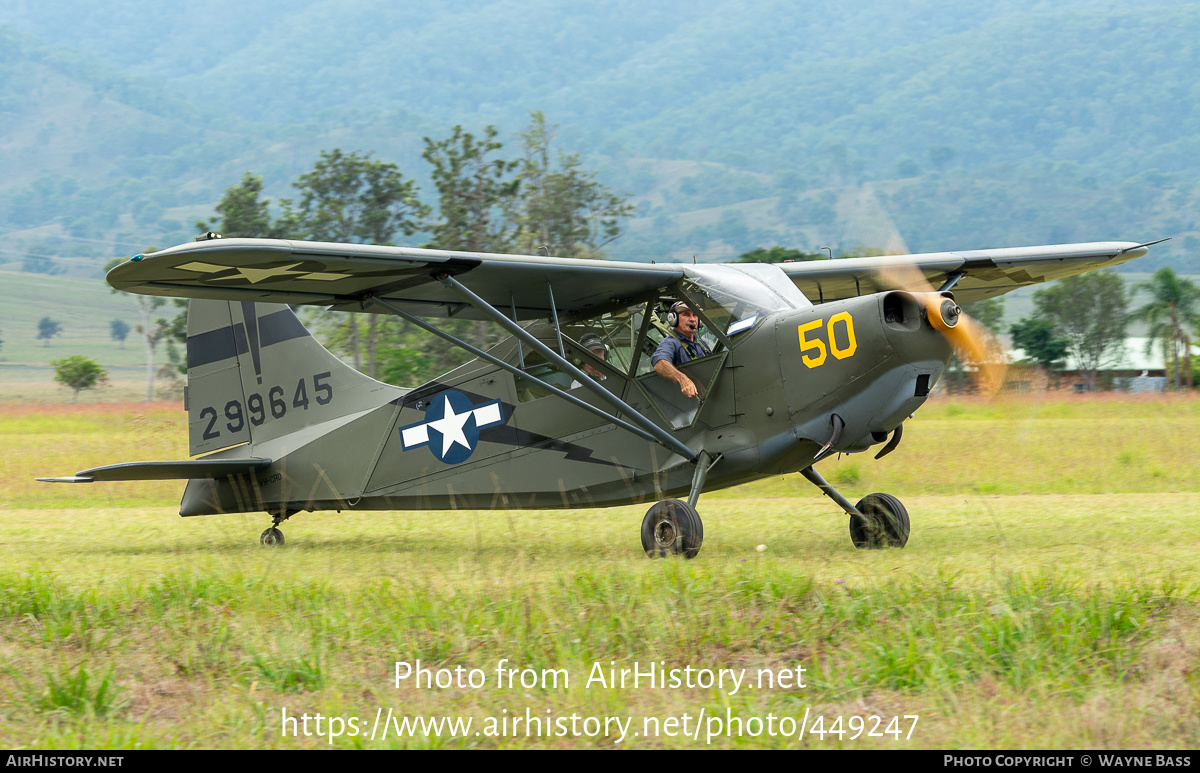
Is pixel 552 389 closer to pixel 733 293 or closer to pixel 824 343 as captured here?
pixel 733 293

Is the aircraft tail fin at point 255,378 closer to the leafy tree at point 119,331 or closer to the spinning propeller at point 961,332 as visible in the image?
the spinning propeller at point 961,332

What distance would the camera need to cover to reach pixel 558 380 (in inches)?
388

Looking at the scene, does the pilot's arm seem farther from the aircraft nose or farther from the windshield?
the aircraft nose

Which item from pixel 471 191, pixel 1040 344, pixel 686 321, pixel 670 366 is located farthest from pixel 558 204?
pixel 670 366

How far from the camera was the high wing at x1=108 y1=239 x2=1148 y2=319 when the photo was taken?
7809 millimetres

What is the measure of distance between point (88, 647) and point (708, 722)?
3442 millimetres

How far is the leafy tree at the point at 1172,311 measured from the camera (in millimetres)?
68625

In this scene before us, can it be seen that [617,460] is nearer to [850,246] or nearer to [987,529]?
[850,246]

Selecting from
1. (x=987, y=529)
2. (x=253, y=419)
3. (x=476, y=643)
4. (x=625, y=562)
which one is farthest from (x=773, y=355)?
(x=253, y=419)

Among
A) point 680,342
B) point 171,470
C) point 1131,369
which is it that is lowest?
point 1131,369

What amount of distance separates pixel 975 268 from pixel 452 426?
5613mm

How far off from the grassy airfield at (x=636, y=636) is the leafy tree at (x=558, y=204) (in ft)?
131

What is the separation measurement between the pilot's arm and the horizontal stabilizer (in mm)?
4619

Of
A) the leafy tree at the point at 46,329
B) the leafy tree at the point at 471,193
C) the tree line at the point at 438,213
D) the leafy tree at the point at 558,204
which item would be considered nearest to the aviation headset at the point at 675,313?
the tree line at the point at 438,213
